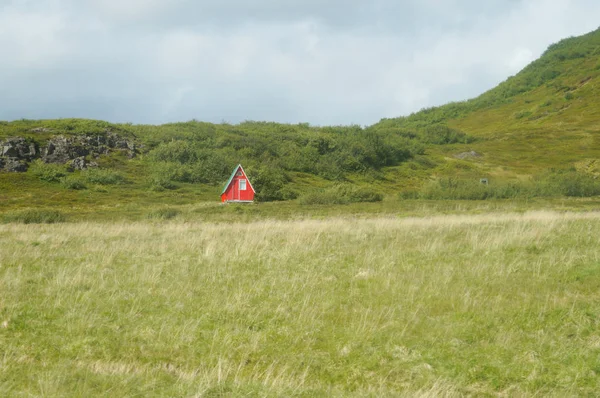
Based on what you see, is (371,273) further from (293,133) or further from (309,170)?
(293,133)

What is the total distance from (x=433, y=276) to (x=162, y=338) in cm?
476

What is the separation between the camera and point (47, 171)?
5972 cm

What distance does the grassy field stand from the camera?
5.34 meters

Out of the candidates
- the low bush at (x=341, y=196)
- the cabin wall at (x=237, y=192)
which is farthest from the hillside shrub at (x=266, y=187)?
the low bush at (x=341, y=196)

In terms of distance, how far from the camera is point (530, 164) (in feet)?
305

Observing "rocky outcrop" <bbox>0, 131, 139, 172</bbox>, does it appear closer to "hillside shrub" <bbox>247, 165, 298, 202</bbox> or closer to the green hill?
the green hill

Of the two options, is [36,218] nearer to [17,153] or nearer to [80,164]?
[80,164]

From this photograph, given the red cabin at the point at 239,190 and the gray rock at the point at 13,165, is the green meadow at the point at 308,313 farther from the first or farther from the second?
the gray rock at the point at 13,165

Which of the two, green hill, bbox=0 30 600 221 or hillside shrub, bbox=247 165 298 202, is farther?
hillside shrub, bbox=247 165 298 202

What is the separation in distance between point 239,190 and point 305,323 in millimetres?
45572

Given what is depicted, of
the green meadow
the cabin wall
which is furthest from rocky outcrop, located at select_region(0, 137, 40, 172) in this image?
the green meadow

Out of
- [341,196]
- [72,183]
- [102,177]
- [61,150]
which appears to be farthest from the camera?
[61,150]

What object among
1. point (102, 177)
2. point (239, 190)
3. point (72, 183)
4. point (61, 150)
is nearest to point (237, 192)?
point (239, 190)

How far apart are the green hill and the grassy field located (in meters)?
39.5
